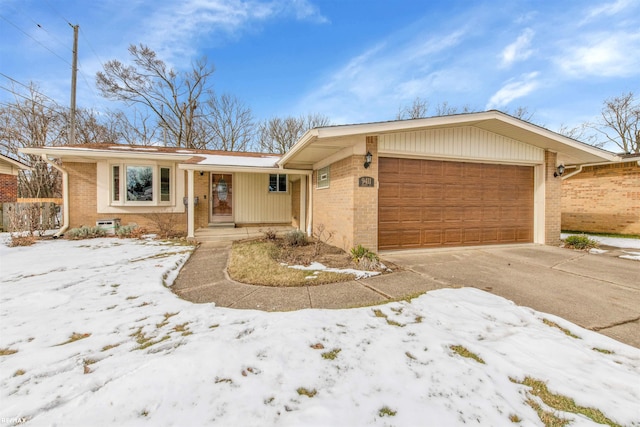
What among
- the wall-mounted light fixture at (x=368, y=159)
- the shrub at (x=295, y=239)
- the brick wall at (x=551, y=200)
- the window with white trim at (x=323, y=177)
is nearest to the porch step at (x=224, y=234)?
the shrub at (x=295, y=239)

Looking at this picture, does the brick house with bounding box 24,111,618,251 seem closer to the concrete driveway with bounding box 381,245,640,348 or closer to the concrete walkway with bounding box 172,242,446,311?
→ the concrete driveway with bounding box 381,245,640,348

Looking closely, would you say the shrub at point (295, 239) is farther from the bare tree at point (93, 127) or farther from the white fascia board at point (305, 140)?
the bare tree at point (93, 127)

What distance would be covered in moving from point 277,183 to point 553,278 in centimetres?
886

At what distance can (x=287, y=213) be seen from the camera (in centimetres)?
1084

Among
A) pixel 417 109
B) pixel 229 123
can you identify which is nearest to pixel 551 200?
pixel 417 109

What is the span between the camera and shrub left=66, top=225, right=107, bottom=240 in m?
8.11

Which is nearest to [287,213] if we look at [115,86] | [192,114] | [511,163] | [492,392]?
[511,163]

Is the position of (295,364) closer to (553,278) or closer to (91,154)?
(553,278)

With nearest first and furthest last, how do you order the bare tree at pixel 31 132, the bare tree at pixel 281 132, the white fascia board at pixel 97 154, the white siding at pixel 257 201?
1. the white fascia board at pixel 97 154
2. the white siding at pixel 257 201
3. the bare tree at pixel 31 132
4. the bare tree at pixel 281 132

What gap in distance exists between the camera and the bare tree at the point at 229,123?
20203 mm

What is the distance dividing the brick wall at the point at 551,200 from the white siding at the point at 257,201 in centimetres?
846

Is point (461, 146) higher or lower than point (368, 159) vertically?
higher

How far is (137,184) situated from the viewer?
909cm

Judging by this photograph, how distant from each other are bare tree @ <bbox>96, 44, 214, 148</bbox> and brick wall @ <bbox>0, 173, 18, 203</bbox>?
27.6ft
